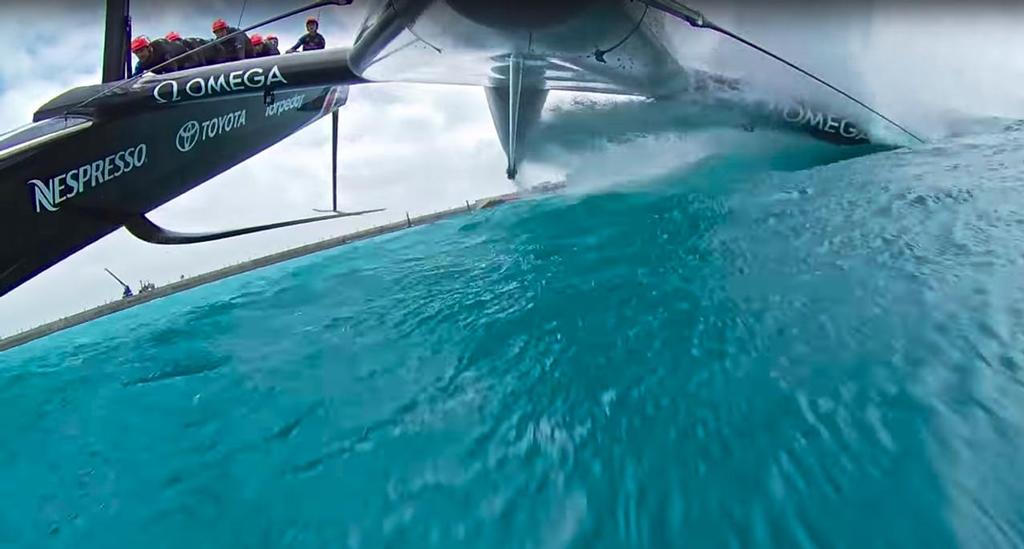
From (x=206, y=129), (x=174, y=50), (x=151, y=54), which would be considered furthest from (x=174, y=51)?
(x=206, y=129)

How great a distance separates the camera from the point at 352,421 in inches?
126

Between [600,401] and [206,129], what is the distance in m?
6.57

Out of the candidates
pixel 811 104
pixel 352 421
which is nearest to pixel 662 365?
pixel 352 421

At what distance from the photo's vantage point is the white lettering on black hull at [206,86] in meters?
5.49

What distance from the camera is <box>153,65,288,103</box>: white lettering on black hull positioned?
549 centimetres

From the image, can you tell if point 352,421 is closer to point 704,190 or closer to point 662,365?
point 662,365

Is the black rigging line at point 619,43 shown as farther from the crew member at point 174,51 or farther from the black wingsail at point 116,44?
the black wingsail at point 116,44

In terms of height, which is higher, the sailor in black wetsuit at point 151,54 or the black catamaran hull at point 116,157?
the sailor in black wetsuit at point 151,54

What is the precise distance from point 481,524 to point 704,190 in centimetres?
579

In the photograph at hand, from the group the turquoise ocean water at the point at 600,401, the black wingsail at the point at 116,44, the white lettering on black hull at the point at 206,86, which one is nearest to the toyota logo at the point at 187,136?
the black wingsail at the point at 116,44

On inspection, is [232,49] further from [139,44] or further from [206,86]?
[206,86]

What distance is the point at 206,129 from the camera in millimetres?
6797

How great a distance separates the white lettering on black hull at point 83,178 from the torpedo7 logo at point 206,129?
611mm

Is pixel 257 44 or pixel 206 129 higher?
pixel 257 44
